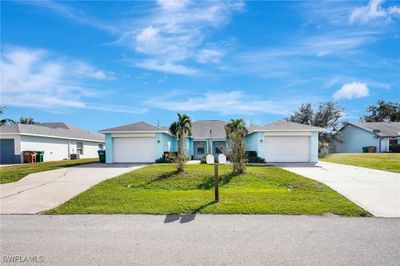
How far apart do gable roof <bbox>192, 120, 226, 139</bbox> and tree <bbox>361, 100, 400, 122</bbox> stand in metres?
37.1

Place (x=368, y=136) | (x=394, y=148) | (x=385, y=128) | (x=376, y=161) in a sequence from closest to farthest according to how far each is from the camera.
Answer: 1. (x=376, y=161)
2. (x=394, y=148)
3. (x=368, y=136)
4. (x=385, y=128)

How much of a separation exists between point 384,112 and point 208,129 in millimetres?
40615

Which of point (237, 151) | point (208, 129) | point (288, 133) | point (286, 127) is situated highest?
point (208, 129)

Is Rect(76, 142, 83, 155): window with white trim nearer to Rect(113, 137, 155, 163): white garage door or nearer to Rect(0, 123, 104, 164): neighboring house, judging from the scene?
Rect(0, 123, 104, 164): neighboring house

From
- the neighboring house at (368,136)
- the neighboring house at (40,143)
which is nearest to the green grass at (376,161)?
the neighboring house at (368,136)

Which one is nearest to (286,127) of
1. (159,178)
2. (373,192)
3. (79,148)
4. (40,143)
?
(373,192)

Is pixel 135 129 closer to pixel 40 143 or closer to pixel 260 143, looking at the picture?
pixel 260 143

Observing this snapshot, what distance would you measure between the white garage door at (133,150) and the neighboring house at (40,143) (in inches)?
378

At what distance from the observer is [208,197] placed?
8.10 metres

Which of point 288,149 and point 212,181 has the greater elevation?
point 288,149

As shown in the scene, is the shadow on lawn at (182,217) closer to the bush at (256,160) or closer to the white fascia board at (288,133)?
the bush at (256,160)

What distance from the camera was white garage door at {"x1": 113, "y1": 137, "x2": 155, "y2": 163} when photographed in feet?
67.5

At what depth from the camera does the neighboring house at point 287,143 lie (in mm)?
20203

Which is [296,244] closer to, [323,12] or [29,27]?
[323,12]
